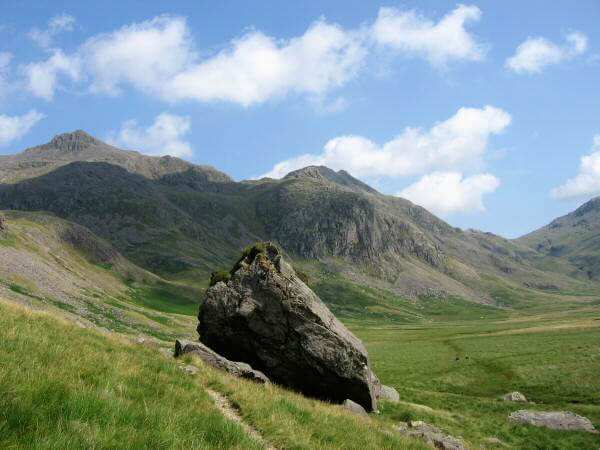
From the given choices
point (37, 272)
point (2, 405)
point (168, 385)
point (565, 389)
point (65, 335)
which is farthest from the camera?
point (37, 272)

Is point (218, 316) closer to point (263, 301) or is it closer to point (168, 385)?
point (263, 301)

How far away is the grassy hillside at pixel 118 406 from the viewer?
659cm

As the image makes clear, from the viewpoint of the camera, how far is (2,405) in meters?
6.63

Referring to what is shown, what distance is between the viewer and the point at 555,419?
29.3 metres

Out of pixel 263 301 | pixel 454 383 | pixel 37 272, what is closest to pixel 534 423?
pixel 454 383

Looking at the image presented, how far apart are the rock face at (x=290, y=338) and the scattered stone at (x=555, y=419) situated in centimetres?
1191

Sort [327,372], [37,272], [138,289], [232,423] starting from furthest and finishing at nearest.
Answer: [138,289] → [37,272] → [327,372] → [232,423]

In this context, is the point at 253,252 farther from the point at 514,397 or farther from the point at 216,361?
the point at 514,397

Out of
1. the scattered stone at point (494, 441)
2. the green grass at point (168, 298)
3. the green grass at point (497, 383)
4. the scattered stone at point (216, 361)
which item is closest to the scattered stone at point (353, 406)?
the green grass at point (497, 383)

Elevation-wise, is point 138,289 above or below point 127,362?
below

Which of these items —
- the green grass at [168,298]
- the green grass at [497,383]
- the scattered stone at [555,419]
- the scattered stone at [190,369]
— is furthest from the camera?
the green grass at [168,298]

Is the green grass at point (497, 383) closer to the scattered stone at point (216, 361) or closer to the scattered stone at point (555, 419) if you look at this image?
the scattered stone at point (555, 419)

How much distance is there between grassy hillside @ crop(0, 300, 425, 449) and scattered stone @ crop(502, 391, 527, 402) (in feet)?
95.3

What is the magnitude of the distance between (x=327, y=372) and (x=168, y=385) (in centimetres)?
1560
